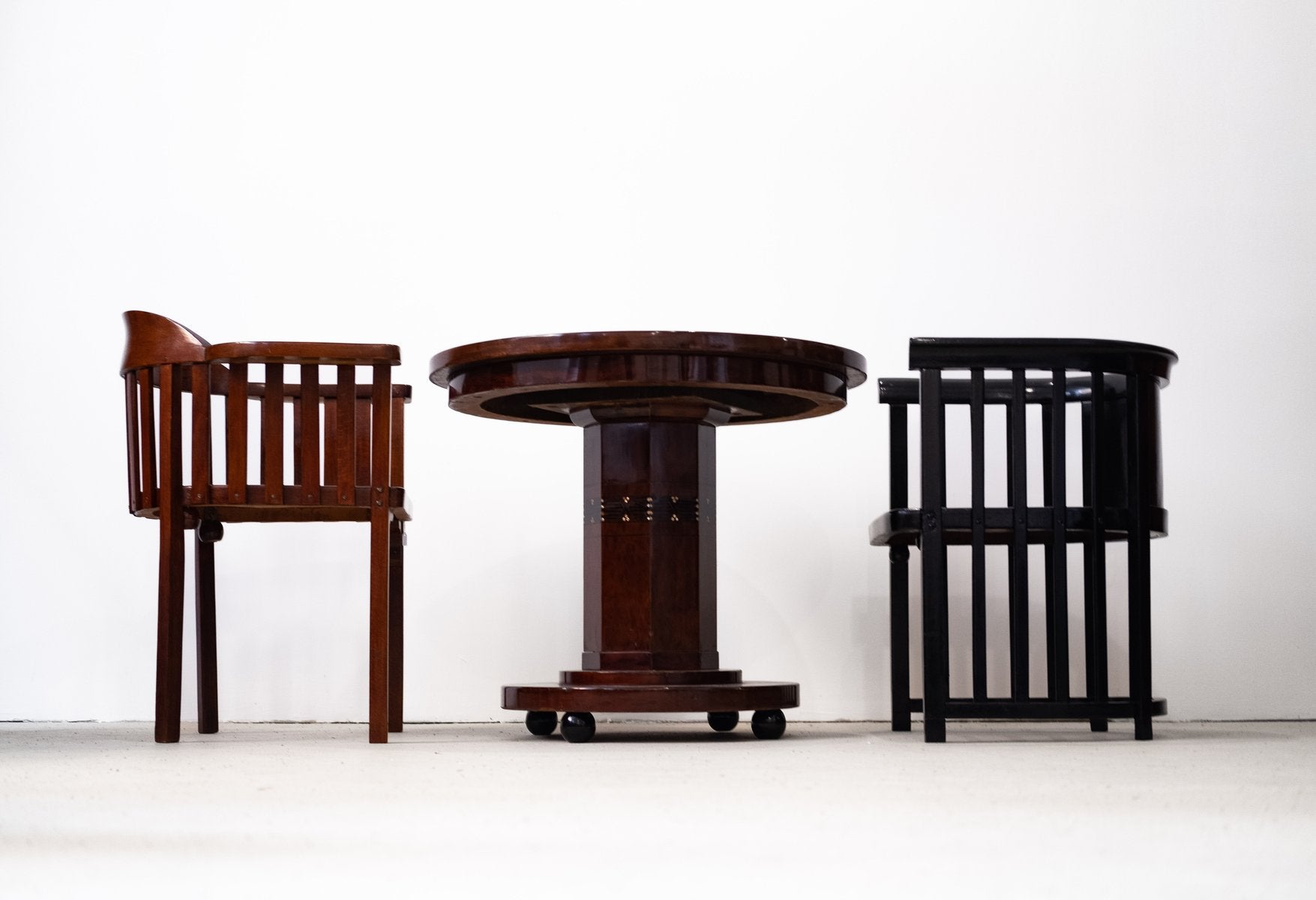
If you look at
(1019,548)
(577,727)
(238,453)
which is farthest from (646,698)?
(238,453)

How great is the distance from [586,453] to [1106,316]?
1594mm

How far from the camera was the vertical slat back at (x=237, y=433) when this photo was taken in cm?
260

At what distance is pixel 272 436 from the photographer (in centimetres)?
261

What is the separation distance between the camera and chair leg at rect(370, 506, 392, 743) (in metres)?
2.60

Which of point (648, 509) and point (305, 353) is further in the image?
point (648, 509)

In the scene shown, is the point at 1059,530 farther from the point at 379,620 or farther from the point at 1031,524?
the point at 379,620

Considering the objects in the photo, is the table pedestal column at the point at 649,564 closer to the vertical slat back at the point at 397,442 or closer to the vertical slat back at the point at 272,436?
the vertical slat back at the point at 397,442

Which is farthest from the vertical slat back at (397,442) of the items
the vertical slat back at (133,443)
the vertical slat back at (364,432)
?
the vertical slat back at (133,443)

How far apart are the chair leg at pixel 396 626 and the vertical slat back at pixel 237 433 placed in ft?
1.73

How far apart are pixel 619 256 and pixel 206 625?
1.45 metres

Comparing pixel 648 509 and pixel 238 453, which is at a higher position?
pixel 238 453

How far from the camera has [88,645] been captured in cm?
368

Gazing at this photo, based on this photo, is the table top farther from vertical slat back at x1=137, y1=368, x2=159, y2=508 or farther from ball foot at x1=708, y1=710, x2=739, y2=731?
ball foot at x1=708, y1=710, x2=739, y2=731

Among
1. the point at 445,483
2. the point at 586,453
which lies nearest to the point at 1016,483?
the point at 586,453
